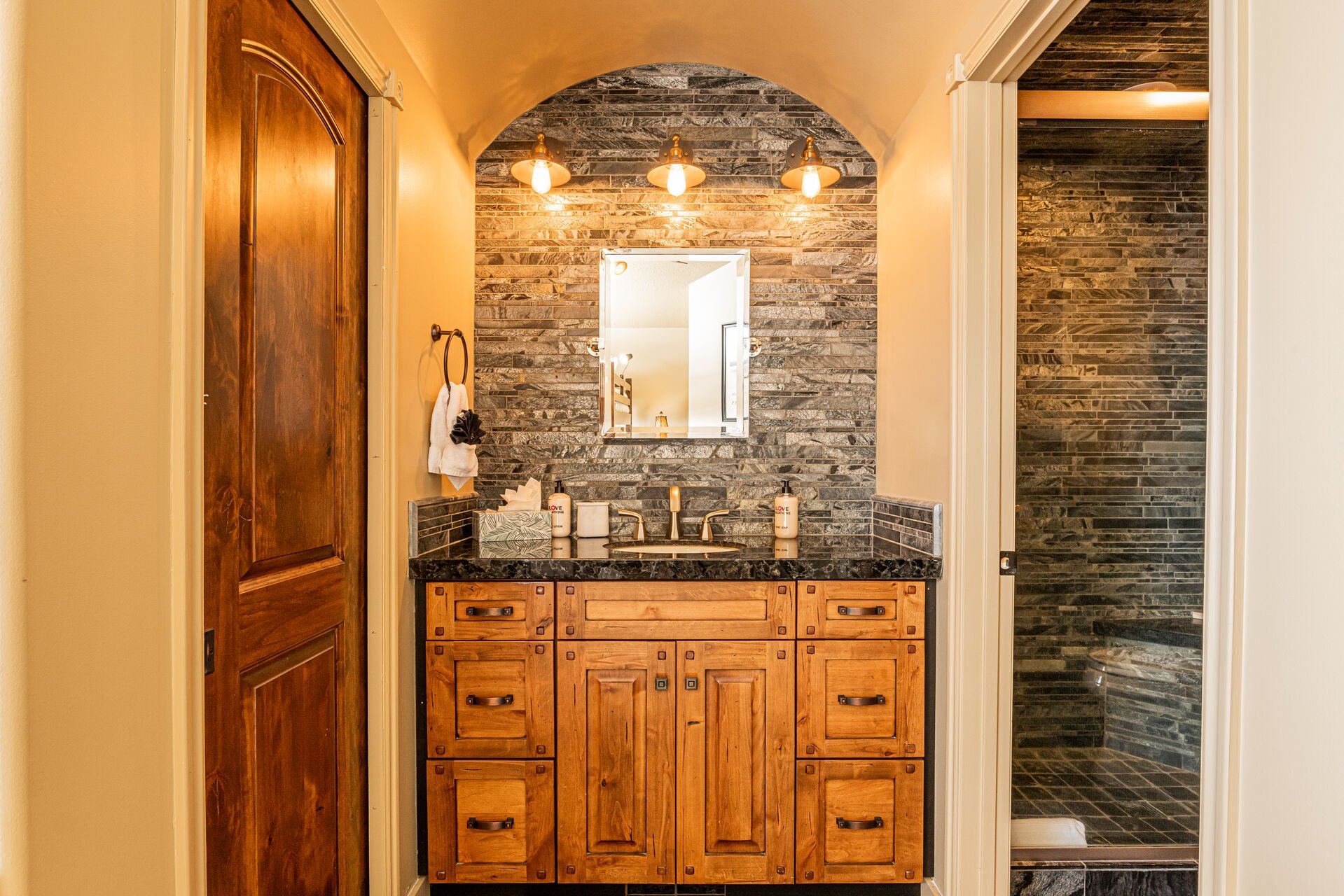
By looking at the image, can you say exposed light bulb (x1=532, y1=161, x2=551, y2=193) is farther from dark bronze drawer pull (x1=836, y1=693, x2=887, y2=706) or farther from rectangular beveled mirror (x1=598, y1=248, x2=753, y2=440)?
dark bronze drawer pull (x1=836, y1=693, x2=887, y2=706)

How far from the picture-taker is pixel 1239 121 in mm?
921

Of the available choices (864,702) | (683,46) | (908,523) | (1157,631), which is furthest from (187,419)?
(1157,631)

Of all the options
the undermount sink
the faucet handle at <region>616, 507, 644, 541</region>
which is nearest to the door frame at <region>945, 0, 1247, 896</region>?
the undermount sink

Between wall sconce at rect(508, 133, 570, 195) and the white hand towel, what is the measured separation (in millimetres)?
765

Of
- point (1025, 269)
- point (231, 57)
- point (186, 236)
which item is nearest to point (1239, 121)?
point (186, 236)

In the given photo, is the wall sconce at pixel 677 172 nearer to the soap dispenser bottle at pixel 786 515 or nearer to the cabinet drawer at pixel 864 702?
the soap dispenser bottle at pixel 786 515

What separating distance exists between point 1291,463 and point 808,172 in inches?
71.5

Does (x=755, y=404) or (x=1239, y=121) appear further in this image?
(x=755, y=404)

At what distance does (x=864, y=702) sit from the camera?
1973mm

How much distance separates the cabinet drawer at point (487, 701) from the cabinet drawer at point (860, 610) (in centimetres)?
74

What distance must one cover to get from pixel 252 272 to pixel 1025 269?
8.97 ft

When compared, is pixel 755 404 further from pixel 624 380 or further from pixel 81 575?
pixel 81 575

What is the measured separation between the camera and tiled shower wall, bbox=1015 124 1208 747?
2871mm

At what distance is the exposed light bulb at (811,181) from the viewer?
238 centimetres
